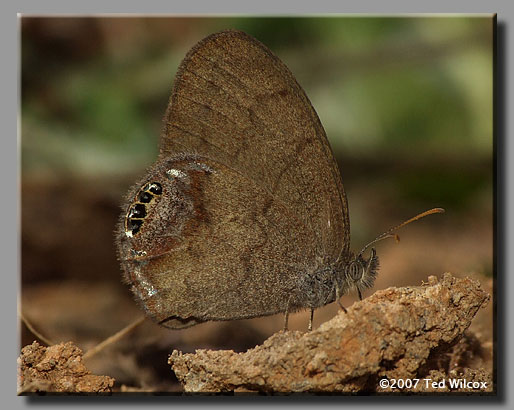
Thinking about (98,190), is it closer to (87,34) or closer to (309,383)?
(87,34)

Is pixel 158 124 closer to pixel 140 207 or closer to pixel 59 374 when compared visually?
pixel 140 207

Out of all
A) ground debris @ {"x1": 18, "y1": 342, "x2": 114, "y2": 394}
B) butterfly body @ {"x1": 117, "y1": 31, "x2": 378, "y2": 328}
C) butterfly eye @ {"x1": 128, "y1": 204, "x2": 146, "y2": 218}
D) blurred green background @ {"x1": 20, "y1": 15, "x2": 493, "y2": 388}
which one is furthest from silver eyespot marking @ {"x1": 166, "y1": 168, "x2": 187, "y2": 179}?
blurred green background @ {"x1": 20, "y1": 15, "x2": 493, "y2": 388}

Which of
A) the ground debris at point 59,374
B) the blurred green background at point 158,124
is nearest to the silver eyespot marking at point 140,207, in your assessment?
the ground debris at point 59,374

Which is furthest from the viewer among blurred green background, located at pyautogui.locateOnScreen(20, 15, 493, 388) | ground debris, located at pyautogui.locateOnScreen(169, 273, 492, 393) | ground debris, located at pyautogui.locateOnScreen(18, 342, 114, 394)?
blurred green background, located at pyautogui.locateOnScreen(20, 15, 493, 388)

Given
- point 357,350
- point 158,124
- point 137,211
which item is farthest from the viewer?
point 158,124

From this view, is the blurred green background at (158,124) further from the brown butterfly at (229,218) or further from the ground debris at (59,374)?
the brown butterfly at (229,218)

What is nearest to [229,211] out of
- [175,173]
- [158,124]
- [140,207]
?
[175,173]

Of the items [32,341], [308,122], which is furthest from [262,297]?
[32,341]

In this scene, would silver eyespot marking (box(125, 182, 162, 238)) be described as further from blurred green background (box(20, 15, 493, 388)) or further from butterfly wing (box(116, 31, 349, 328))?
blurred green background (box(20, 15, 493, 388))

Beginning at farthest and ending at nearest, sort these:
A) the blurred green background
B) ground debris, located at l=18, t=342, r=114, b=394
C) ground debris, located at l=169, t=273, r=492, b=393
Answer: the blurred green background → ground debris, located at l=18, t=342, r=114, b=394 → ground debris, located at l=169, t=273, r=492, b=393
